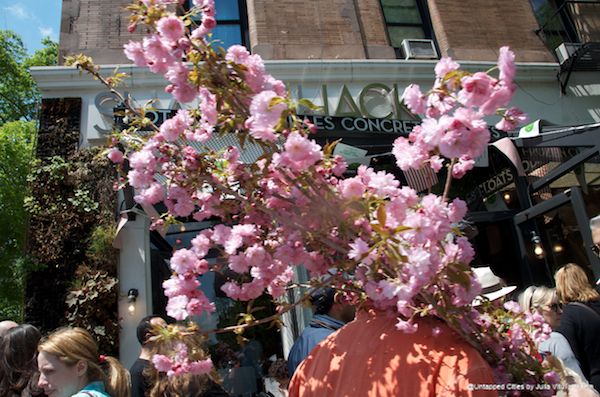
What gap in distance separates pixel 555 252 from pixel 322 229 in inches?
267

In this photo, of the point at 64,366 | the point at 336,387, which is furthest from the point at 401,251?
the point at 64,366

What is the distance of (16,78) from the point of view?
1524 centimetres

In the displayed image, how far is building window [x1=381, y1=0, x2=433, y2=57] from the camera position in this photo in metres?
10.4

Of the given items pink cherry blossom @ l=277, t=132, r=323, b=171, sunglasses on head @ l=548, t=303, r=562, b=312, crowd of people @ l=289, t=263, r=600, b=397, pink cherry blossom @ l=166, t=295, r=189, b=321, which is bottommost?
crowd of people @ l=289, t=263, r=600, b=397

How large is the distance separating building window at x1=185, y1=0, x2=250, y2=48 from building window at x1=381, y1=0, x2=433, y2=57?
10.0 ft

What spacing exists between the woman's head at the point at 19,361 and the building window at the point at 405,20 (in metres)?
8.93

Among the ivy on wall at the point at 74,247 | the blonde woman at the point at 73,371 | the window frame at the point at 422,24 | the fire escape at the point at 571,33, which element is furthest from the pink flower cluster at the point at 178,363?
the fire escape at the point at 571,33

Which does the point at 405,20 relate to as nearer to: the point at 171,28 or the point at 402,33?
the point at 402,33

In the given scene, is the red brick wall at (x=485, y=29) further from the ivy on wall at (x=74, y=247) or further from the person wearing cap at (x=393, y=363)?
the person wearing cap at (x=393, y=363)

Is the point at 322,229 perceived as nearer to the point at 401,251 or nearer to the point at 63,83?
the point at 401,251

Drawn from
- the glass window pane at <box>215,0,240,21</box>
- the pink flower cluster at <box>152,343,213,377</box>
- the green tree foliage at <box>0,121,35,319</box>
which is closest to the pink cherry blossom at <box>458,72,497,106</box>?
the pink flower cluster at <box>152,343,213,377</box>

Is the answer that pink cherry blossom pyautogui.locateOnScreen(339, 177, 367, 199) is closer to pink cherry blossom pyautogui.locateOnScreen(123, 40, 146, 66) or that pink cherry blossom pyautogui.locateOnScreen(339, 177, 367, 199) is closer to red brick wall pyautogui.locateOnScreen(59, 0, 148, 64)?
pink cherry blossom pyautogui.locateOnScreen(123, 40, 146, 66)

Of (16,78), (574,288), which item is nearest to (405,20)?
(574,288)

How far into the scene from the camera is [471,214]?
7738 mm
